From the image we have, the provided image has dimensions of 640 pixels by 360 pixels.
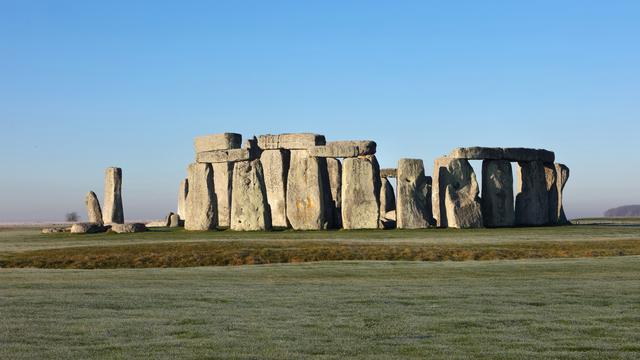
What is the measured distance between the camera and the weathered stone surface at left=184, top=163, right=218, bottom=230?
42.4 meters

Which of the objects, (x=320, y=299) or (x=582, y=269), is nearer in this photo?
(x=320, y=299)

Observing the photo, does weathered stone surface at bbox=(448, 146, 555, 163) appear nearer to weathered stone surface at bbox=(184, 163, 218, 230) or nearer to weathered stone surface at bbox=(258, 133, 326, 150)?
weathered stone surface at bbox=(258, 133, 326, 150)

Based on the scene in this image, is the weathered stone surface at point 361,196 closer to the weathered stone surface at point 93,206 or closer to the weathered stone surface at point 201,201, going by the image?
the weathered stone surface at point 201,201

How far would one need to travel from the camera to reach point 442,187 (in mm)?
40656

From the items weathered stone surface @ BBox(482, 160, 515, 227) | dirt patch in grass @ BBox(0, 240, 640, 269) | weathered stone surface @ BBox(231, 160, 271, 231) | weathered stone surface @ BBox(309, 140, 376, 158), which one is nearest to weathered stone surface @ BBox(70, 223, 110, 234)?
weathered stone surface @ BBox(231, 160, 271, 231)

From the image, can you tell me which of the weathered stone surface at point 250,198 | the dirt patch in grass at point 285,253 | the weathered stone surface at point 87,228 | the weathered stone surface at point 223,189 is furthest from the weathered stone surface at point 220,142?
the dirt patch in grass at point 285,253

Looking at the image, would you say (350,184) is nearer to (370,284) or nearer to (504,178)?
(504,178)

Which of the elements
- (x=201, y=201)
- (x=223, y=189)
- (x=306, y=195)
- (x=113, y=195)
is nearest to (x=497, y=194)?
(x=306, y=195)

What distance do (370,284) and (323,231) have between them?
19.8 m

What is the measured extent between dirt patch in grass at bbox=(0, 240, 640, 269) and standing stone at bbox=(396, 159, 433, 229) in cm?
995

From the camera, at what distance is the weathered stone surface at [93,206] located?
4653 centimetres

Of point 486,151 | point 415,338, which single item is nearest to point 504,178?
point 486,151

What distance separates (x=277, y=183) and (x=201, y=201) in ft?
11.5

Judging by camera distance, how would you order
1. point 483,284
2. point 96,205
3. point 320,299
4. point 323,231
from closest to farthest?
1. point 320,299
2. point 483,284
3. point 323,231
4. point 96,205
